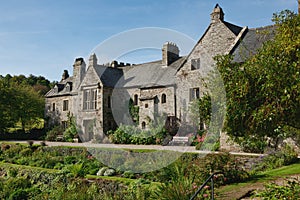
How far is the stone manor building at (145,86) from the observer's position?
24.2 m

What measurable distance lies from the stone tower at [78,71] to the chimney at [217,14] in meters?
17.0

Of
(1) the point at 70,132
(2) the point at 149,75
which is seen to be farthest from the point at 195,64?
(1) the point at 70,132

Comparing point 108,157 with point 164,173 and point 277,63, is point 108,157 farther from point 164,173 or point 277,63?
point 277,63

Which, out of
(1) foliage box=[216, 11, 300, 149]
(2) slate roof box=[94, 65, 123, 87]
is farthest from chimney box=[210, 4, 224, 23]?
(1) foliage box=[216, 11, 300, 149]

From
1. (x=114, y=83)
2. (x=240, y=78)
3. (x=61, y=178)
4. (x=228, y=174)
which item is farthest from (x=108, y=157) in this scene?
(x=114, y=83)

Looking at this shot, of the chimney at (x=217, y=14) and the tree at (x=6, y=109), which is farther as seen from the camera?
the tree at (x=6, y=109)

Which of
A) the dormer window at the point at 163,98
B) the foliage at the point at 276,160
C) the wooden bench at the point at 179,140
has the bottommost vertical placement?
the foliage at the point at 276,160

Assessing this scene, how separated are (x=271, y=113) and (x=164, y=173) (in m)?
7.33

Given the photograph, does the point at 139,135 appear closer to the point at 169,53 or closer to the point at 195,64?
the point at 195,64

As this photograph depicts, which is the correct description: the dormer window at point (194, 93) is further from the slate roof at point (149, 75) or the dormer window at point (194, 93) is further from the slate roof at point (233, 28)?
the slate roof at point (233, 28)

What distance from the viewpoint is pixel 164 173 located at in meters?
12.5

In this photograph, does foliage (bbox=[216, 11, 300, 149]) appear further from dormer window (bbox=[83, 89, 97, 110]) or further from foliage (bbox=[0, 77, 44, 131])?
foliage (bbox=[0, 77, 44, 131])

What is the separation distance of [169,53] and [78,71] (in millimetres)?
11761

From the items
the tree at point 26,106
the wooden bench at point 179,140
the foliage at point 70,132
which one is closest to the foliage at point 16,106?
the tree at point 26,106
